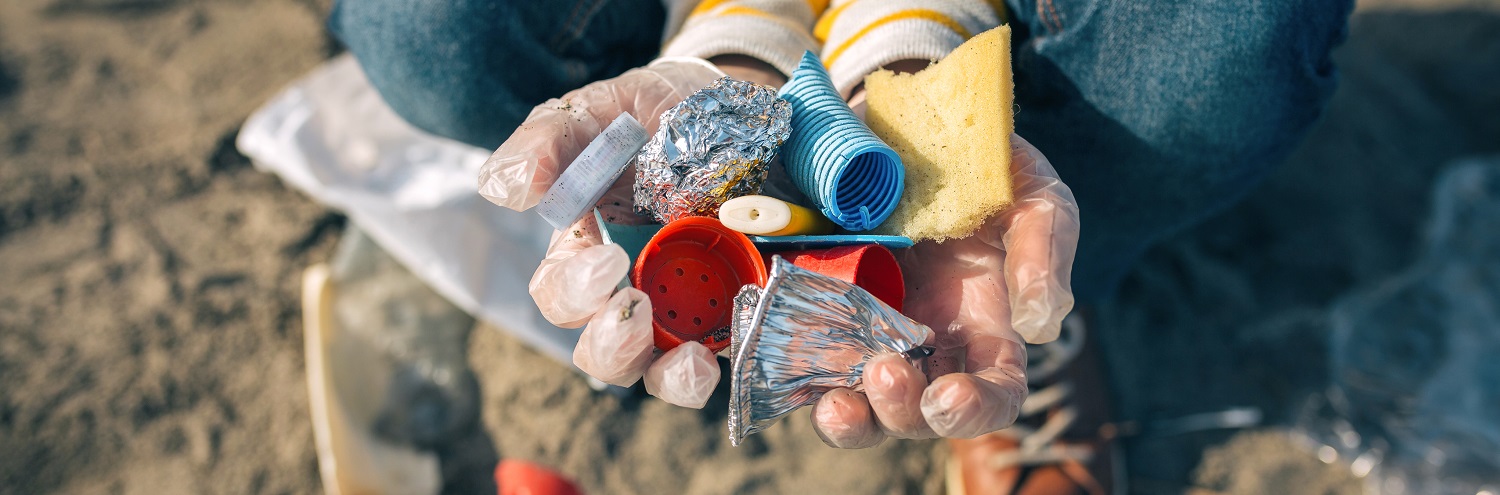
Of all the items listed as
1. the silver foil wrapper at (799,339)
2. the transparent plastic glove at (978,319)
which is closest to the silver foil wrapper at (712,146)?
the silver foil wrapper at (799,339)

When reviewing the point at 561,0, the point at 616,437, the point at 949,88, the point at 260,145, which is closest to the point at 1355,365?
the point at 949,88

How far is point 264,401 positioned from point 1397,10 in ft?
9.51

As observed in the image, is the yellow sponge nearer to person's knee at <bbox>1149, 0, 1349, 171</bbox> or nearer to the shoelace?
person's knee at <bbox>1149, 0, 1349, 171</bbox>

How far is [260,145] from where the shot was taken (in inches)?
74.3

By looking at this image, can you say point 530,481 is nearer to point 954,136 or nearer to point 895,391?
point 895,391

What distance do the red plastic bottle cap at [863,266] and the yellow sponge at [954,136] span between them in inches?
1.9

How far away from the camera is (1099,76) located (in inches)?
47.7

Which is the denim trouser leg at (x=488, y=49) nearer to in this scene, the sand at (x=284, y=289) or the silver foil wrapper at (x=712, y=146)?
the silver foil wrapper at (x=712, y=146)

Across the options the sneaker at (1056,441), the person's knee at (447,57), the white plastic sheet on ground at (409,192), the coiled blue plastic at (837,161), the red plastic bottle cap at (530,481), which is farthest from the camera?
the white plastic sheet on ground at (409,192)

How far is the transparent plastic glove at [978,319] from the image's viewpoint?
902 millimetres

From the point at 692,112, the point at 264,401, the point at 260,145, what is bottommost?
the point at 264,401

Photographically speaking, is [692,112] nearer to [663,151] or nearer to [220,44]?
[663,151]

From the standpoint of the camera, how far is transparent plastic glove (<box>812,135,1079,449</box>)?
2.96ft

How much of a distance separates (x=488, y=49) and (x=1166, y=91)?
0.99 metres
